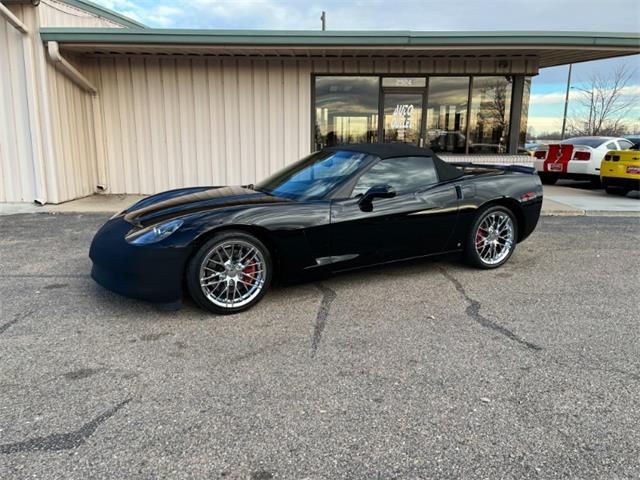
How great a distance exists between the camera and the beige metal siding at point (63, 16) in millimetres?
8680

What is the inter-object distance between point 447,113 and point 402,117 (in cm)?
109

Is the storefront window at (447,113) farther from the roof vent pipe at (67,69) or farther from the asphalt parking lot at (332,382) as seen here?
the roof vent pipe at (67,69)

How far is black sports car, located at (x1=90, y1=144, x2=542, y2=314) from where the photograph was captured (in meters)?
3.73

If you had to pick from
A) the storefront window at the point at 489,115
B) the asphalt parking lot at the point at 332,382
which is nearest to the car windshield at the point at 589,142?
the storefront window at the point at 489,115

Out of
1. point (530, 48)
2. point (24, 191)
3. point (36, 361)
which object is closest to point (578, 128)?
point (530, 48)

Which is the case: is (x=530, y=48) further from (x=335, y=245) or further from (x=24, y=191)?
(x=24, y=191)

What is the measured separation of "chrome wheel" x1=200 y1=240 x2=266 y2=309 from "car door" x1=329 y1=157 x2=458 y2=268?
0.71 m

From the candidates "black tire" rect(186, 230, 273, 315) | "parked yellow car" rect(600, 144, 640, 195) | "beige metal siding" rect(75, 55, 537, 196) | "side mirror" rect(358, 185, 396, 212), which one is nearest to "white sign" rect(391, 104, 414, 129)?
"beige metal siding" rect(75, 55, 537, 196)

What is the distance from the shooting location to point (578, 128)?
36906 mm

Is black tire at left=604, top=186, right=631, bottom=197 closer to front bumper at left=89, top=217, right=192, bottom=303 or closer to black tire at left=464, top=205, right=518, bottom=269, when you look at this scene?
black tire at left=464, top=205, right=518, bottom=269

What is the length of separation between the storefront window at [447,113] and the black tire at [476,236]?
251 inches

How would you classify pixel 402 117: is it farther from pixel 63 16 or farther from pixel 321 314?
pixel 321 314

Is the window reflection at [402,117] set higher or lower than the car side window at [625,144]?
higher

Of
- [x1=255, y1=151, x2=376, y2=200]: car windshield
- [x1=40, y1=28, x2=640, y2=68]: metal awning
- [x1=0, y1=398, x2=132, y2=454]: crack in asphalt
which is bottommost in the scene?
[x1=0, y1=398, x2=132, y2=454]: crack in asphalt
